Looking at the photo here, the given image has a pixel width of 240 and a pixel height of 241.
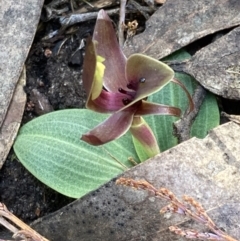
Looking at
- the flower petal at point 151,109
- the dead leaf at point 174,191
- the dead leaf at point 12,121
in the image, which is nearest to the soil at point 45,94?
the dead leaf at point 12,121

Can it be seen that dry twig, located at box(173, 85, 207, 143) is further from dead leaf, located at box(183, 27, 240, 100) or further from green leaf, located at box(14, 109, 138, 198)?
green leaf, located at box(14, 109, 138, 198)

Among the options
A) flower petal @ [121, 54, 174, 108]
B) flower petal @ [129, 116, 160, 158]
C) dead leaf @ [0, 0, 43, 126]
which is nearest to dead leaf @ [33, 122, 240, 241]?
flower petal @ [129, 116, 160, 158]

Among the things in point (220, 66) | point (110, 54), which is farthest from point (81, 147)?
point (220, 66)

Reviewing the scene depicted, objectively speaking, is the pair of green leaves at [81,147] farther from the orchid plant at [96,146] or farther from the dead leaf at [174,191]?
the dead leaf at [174,191]

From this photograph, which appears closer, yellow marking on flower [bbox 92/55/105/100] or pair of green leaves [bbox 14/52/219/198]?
yellow marking on flower [bbox 92/55/105/100]

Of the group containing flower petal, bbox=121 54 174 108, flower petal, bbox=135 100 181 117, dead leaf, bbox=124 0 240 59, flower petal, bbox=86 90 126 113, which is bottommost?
dead leaf, bbox=124 0 240 59

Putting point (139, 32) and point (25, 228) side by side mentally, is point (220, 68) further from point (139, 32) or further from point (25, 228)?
point (25, 228)
